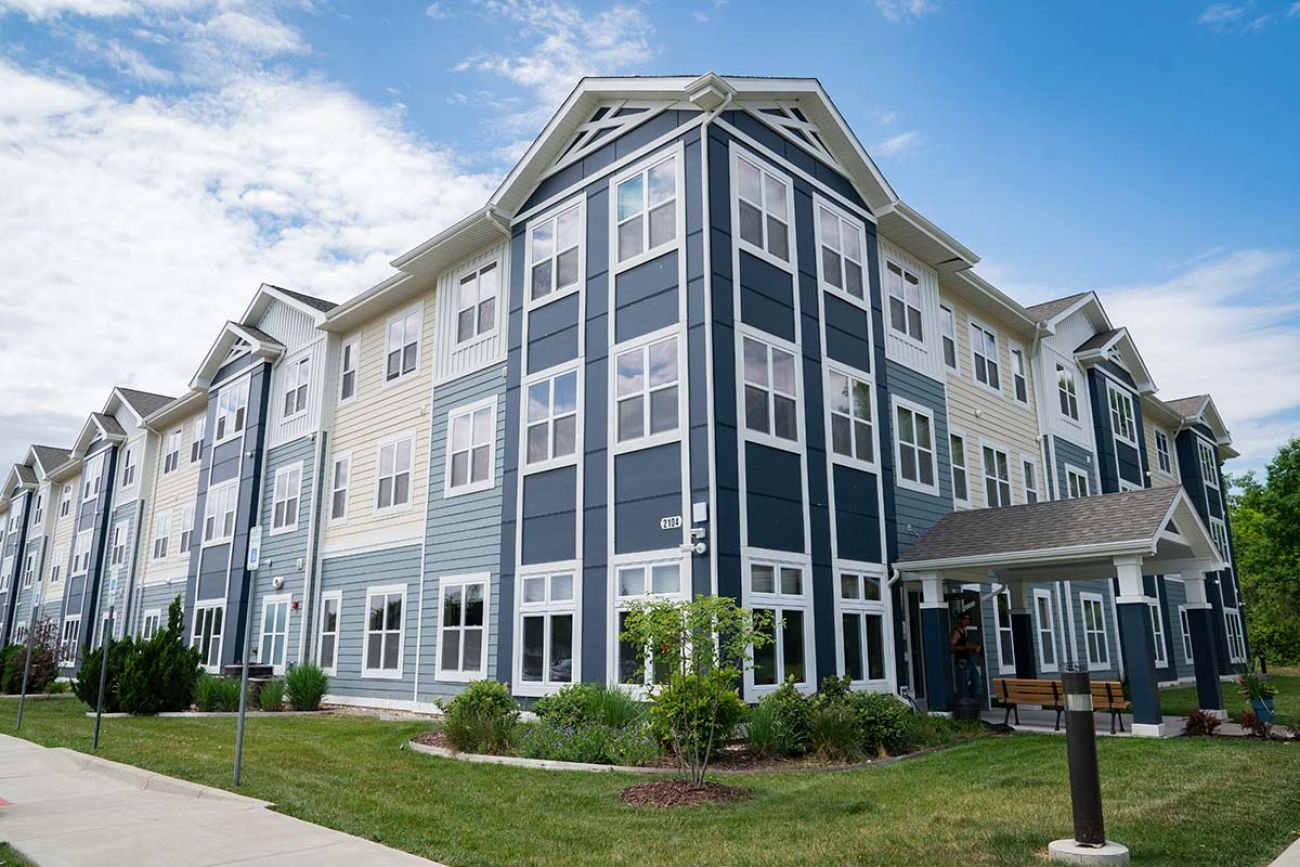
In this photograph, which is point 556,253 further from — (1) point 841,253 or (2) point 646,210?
(1) point 841,253

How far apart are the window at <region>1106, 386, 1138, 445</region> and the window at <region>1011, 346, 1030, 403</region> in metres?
4.71

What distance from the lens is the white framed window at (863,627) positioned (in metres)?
15.8

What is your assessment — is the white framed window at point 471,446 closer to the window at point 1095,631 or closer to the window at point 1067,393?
the window at point 1095,631

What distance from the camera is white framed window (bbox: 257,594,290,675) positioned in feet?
75.5

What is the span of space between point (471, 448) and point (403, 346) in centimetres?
448

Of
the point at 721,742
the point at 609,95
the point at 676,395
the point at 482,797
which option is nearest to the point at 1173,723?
the point at 721,742

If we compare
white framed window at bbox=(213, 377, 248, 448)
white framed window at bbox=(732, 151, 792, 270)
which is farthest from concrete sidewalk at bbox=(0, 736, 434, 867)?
white framed window at bbox=(213, 377, 248, 448)

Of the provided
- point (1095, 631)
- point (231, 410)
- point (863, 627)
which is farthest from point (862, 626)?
point (231, 410)

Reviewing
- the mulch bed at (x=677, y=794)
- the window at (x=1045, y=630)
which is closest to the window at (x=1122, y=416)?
the window at (x=1045, y=630)

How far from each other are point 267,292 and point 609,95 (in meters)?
14.5

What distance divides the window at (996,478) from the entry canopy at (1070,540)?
3.94 m

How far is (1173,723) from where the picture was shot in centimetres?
1546

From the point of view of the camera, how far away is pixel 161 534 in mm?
32375

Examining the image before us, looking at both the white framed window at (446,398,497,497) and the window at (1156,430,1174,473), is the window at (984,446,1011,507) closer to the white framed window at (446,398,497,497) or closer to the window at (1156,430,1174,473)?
the white framed window at (446,398,497,497)
